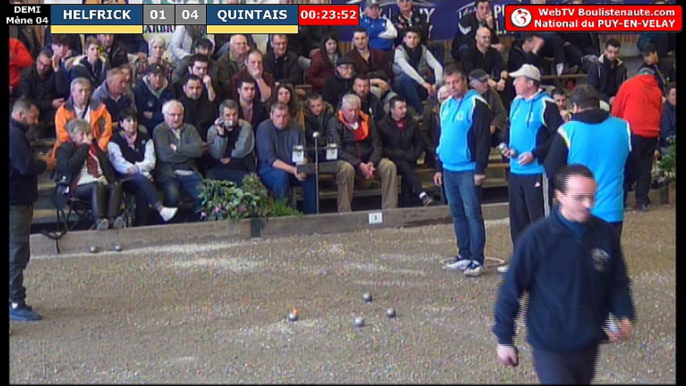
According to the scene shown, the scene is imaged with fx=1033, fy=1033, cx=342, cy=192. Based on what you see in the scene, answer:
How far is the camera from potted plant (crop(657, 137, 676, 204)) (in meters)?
9.34

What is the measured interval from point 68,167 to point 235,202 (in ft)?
4.28

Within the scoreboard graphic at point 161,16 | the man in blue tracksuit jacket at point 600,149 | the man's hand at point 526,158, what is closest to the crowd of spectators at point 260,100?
the man's hand at point 526,158

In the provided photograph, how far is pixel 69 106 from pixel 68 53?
32.7 inches

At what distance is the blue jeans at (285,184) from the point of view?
8.50m

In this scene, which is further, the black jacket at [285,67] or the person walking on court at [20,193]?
the black jacket at [285,67]

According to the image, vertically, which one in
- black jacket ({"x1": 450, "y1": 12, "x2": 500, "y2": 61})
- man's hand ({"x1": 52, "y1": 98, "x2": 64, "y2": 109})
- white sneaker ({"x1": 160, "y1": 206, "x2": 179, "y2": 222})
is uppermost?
black jacket ({"x1": 450, "y1": 12, "x2": 500, "y2": 61})

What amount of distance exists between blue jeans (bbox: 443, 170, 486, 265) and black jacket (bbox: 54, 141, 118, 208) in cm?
270

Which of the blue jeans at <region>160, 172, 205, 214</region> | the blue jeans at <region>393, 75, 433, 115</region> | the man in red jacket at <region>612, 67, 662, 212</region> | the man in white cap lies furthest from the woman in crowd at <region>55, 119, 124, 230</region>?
the man in red jacket at <region>612, 67, 662, 212</region>

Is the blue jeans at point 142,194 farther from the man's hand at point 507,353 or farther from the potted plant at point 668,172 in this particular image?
the man's hand at point 507,353

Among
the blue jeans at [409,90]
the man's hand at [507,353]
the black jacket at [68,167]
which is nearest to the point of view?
the man's hand at [507,353]

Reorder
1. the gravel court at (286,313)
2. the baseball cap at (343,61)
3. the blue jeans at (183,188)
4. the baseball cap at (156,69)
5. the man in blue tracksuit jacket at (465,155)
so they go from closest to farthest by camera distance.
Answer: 1. the gravel court at (286,313)
2. the man in blue tracksuit jacket at (465,155)
3. the blue jeans at (183,188)
4. the baseball cap at (156,69)
5. the baseball cap at (343,61)

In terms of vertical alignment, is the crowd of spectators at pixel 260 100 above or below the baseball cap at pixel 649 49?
below

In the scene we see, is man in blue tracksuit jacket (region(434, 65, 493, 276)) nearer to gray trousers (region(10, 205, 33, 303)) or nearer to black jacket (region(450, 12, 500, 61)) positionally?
gray trousers (region(10, 205, 33, 303))

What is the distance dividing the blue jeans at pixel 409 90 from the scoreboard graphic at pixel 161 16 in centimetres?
322
